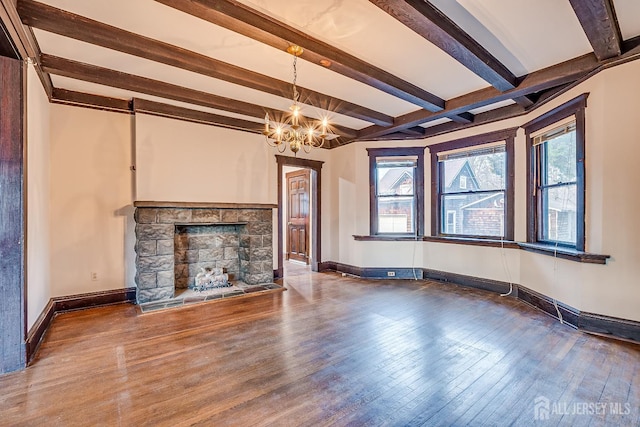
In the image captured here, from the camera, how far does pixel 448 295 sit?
4473 millimetres

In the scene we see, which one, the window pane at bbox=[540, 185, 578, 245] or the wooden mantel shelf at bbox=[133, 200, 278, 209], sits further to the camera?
the wooden mantel shelf at bbox=[133, 200, 278, 209]

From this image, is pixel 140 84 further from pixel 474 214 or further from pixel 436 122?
pixel 474 214

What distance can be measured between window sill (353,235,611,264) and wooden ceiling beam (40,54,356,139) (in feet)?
9.94

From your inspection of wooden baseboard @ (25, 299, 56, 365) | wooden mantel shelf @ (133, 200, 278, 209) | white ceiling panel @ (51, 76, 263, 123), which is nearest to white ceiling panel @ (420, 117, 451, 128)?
wooden mantel shelf @ (133, 200, 278, 209)

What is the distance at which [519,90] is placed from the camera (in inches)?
138

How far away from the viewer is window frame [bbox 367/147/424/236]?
18.2ft

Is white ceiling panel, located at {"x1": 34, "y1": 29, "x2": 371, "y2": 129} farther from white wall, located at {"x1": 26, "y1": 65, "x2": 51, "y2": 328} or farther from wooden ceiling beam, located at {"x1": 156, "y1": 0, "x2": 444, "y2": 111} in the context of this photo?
wooden ceiling beam, located at {"x1": 156, "y1": 0, "x2": 444, "y2": 111}

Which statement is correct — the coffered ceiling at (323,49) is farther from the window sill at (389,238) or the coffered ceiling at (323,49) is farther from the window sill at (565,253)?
the window sill at (389,238)

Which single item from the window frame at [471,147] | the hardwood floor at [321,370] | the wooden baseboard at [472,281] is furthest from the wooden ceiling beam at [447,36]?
the wooden baseboard at [472,281]

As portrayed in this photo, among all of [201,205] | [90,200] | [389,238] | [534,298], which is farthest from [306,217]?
[534,298]

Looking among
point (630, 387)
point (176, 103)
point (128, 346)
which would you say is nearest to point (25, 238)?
point (128, 346)

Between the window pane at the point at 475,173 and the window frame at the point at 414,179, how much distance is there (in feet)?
1.34

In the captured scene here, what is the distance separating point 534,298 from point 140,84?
562 centimetres

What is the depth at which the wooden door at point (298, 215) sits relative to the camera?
6.91 metres
